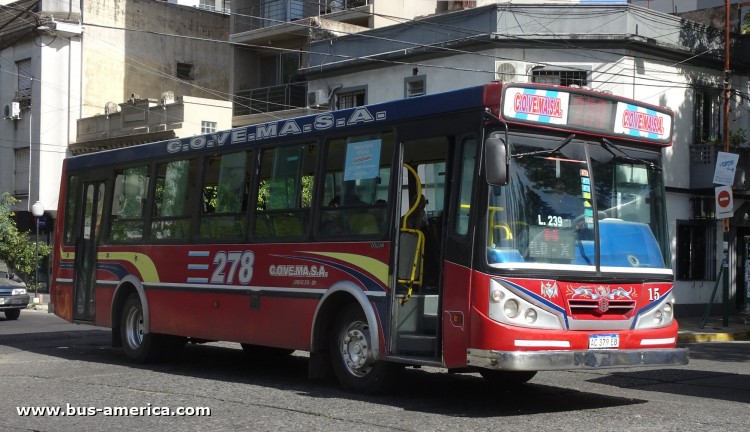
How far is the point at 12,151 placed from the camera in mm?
39438

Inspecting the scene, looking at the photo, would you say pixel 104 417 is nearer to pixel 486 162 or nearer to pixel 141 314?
pixel 486 162

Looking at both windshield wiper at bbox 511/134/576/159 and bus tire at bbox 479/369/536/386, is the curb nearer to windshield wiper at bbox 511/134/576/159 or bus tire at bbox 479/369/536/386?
bus tire at bbox 479/369/536/386

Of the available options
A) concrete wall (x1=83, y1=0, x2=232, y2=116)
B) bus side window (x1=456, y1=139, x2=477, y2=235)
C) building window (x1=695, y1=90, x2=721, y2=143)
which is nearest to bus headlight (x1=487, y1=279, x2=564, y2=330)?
bus side window (x1=456, y1=139, x2=477, y2=235)

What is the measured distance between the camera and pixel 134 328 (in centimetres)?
1417

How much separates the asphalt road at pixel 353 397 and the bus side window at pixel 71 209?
2128 millimetres

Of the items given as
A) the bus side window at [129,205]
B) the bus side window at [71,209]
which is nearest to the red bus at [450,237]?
the bus side window at [129,205]

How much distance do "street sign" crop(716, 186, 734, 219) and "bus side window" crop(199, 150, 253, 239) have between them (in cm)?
1185

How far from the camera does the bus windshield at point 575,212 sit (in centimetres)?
873

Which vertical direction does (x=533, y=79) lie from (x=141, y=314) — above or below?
above

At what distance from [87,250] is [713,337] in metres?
12.7

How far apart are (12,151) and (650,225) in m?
34.9

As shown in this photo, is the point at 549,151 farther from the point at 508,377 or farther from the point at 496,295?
the point at 508,377

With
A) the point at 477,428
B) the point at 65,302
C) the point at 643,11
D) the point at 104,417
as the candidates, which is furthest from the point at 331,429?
the point at 643,11

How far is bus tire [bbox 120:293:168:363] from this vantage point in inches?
545
